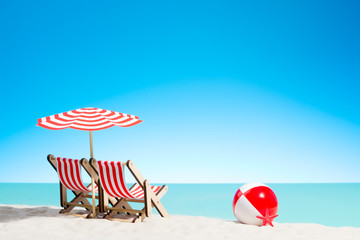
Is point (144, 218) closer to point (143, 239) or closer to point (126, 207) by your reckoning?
point (126, 207)

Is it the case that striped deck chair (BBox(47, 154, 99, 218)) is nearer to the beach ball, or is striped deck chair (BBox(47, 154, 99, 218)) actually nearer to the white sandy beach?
the white sandy beach

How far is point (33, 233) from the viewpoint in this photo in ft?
13.4

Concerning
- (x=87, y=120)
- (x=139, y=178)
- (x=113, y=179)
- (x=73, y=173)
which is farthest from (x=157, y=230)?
(x=87, y=120)

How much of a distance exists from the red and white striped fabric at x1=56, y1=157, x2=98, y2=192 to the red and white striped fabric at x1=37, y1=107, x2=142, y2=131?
47cm

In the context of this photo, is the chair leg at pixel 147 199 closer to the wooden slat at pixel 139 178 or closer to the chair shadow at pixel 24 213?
the wooden slat at pixel 139 178

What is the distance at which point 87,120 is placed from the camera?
495 cm

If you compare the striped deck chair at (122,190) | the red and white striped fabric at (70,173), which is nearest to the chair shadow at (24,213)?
the red and white striped fabric at (70,173)

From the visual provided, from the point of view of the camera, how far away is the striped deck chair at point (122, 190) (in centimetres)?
461

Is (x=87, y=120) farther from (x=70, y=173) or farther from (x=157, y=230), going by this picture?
(x=157, y=230)

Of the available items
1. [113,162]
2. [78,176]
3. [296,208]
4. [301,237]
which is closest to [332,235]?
[301,237]

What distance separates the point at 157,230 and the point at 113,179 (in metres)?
0.85

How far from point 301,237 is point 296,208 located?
558cm

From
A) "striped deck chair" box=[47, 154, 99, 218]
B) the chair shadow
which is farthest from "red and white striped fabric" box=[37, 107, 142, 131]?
the chair shadow

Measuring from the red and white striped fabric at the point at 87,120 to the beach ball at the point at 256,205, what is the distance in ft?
5.40
